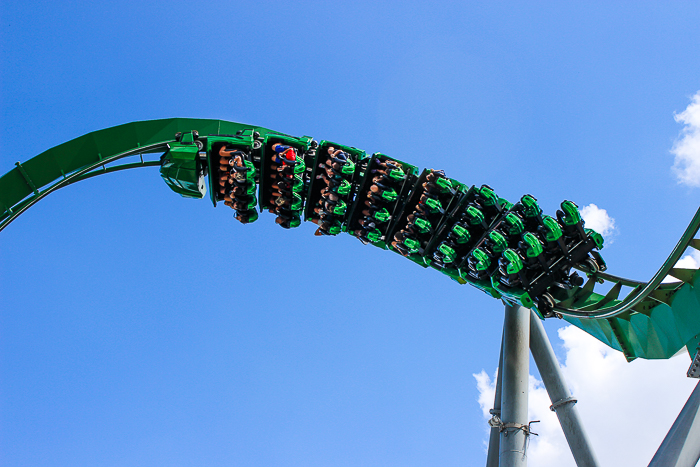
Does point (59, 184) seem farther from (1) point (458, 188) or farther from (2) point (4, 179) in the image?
(1) point (458, 188)

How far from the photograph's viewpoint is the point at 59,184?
9.23m

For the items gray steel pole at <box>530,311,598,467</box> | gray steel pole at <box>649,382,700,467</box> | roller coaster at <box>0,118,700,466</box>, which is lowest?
gray steel pole at <box>649,382,700,467</box>

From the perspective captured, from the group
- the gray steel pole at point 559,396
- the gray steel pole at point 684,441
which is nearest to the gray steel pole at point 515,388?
the gray steel pole at point 559,396

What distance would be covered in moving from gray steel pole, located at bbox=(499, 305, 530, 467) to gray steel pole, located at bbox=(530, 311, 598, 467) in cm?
36

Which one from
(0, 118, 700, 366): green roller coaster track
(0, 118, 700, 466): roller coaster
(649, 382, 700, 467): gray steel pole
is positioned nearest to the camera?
(649, 382, 700, 467): gray steel pole

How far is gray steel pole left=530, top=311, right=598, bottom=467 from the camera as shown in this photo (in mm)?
8422

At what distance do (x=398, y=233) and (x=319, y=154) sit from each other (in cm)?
205

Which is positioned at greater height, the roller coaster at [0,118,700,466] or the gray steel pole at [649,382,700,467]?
the roller coaster at [0,118,700,466]

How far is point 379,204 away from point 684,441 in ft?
19.7

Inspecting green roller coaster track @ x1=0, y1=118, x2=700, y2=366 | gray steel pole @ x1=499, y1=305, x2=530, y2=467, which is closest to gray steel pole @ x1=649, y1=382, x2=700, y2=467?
green roller coaster track @ x1=0, y1=118, x2=700, y2=366

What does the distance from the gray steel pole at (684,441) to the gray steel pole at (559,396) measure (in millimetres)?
3225

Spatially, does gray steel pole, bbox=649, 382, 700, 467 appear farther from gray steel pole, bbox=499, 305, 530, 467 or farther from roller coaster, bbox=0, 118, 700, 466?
gray steel pole, bbox=499, 305, 530, 467

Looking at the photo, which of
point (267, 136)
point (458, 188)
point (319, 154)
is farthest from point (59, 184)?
point (458, 188)

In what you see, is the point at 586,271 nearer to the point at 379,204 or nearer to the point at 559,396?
the point at 559,396
